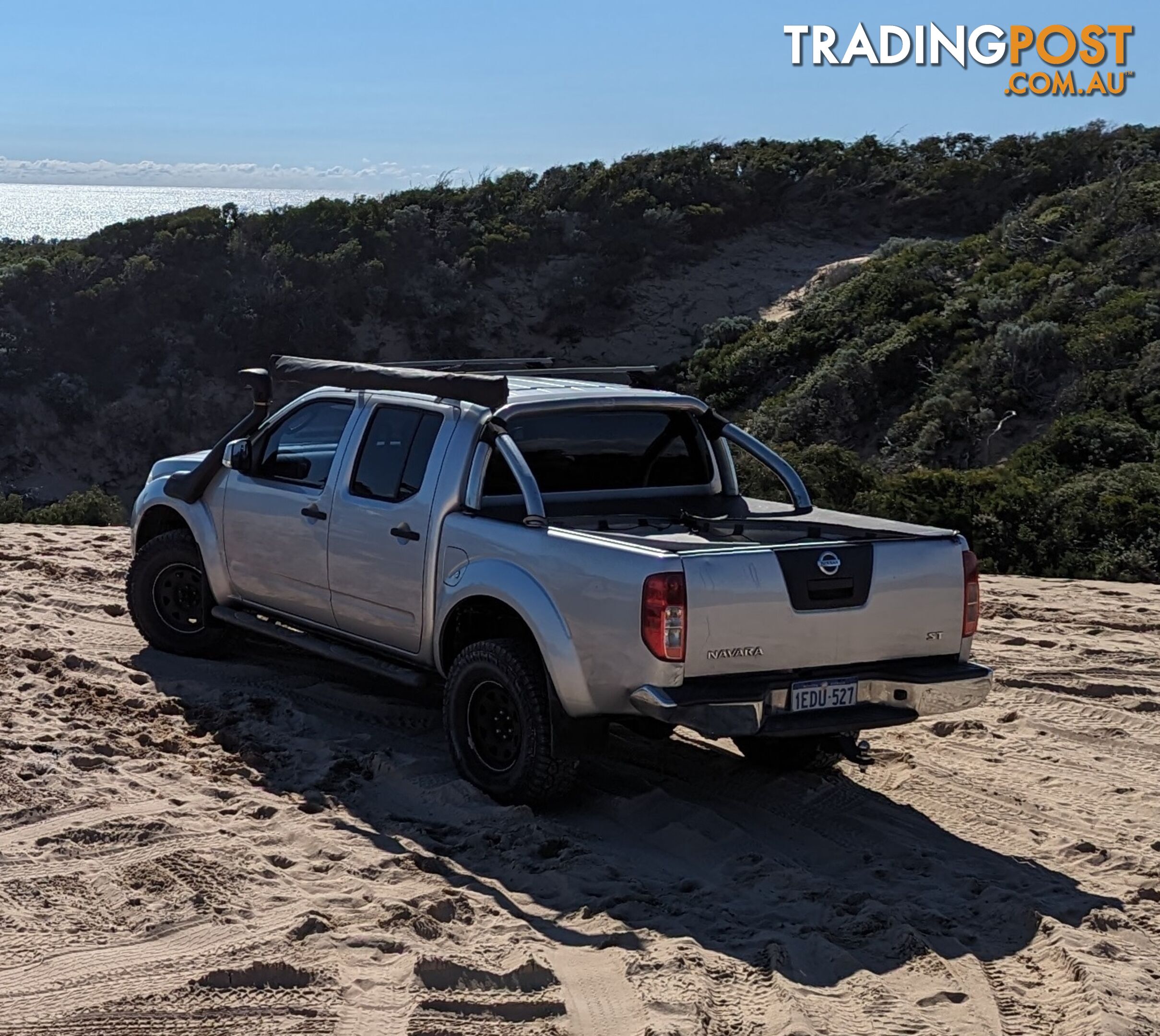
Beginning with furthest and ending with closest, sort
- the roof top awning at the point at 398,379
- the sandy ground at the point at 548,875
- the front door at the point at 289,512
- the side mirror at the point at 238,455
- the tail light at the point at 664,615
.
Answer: the side mirror at the point at 238,455
the front door at the point at 289,512
the roof top awning at the point at 398,379
the tail light at the point at 664,615
the sandy ground at the point at 548,875

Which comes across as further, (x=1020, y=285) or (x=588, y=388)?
(x=1020, y=285)

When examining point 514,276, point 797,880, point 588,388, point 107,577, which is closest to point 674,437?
point 588,388

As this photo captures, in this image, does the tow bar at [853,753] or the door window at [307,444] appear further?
the door window at [307,444]

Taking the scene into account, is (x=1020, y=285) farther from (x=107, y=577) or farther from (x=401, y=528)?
(x=401, y=528)

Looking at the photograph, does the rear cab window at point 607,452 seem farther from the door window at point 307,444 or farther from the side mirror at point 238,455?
the side mirror at point 238,455

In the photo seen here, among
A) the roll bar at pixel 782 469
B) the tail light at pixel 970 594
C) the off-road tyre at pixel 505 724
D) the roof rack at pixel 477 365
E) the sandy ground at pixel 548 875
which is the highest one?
the roof rack at pixel 477 365

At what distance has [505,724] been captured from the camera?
19.8 ft

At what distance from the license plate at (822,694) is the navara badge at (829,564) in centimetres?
42

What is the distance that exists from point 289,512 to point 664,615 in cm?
277

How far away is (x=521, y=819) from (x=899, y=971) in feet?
5.81

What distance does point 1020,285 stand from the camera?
22984mm

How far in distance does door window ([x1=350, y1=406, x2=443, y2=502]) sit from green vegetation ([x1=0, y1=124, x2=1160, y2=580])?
7.08 m

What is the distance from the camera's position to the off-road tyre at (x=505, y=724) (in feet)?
18.8

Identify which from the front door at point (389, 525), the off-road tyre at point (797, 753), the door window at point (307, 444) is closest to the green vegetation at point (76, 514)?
the door window at point (307, 444)
